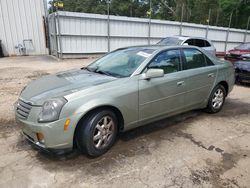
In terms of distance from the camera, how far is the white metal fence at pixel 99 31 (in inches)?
500

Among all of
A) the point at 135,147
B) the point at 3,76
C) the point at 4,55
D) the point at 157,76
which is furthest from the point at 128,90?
the point at 4,55

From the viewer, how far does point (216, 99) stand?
4652mm

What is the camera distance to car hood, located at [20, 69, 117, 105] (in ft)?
9.14

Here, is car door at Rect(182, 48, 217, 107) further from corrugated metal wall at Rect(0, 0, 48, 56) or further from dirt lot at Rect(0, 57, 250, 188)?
corrugated metal wall at Rect(0, 0, 48, 56)

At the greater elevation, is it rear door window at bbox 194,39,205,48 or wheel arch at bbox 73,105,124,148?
rear door window at bbox 194,39,205,48

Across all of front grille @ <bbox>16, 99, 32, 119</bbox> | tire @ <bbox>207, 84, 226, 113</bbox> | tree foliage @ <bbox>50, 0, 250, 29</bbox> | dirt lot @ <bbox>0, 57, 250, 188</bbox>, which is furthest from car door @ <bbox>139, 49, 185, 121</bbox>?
tree foliage @ <bbox>50, 0, 250, 29</bbox>

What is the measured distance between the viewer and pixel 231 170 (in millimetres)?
2758

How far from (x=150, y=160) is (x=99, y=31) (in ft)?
39.7

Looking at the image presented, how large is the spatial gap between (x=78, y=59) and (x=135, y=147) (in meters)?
10.8

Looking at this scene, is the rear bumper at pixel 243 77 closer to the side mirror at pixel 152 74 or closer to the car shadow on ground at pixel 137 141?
the car shadow on ground at pixel 137 141

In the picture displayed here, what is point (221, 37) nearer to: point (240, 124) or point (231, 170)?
point (240, 124)

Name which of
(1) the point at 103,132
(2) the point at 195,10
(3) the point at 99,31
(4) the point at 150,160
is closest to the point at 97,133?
(1) the point at 103,132

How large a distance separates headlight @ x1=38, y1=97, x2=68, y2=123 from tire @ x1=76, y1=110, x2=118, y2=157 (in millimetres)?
360

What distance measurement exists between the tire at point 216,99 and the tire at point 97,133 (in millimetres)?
2388
